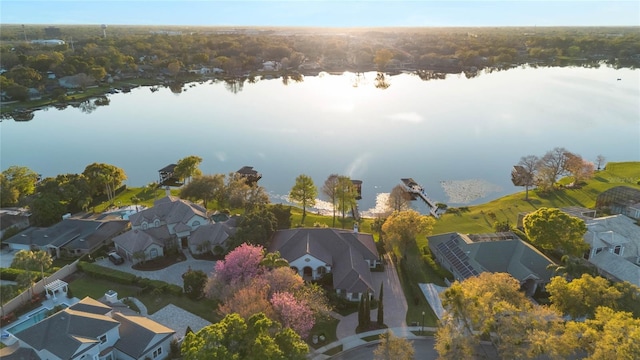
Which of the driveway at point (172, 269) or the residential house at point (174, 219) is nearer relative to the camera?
the driveway at point (172, 269)

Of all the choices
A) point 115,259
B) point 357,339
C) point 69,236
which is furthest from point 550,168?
point 69,236

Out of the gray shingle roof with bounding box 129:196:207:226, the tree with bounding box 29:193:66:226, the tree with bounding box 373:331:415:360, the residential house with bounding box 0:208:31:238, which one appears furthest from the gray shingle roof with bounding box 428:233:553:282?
the residential house with bounding box 0:208:31:238

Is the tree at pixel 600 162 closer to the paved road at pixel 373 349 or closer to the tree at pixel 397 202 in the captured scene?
the tree at pixel 397 202

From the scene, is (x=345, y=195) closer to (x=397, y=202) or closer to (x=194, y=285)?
(x=397, y=202)

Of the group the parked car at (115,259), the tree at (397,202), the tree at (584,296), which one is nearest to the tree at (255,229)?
the parked car at (115,259)

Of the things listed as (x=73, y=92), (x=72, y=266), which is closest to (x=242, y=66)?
(x=73, y=92)

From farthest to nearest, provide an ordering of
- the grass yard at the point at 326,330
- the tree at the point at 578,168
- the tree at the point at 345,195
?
the tree at the point at 578,168 < the tree at the point at 345,195 < the grass yard at the point at 326,330

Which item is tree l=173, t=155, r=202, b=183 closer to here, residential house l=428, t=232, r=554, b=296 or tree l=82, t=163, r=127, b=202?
tree l=82, t=163, r=127, b=202
